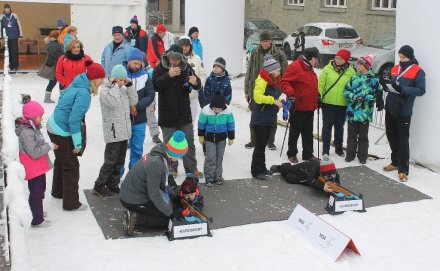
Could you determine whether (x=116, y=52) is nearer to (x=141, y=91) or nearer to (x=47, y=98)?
(x=141, y=91)

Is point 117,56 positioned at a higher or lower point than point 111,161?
higher

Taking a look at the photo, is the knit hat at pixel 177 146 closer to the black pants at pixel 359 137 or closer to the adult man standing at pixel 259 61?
the adult man standing at pixel 259 61

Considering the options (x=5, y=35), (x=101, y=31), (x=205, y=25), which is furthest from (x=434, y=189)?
(x=5, y=35)

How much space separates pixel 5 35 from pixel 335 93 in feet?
35.7

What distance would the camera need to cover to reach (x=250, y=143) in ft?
30.9

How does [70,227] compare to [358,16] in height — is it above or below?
below

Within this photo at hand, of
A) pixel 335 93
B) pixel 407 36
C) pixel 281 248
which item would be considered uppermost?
pixel 407 36

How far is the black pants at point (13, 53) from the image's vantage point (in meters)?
16.2

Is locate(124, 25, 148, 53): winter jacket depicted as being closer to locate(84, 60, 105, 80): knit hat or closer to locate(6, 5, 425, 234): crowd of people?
locate(6, 5, 425, 234): crowd of people

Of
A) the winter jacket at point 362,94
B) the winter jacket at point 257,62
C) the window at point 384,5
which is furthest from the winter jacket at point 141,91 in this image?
the window at point 384,5

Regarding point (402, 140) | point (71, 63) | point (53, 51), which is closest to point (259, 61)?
point (402, 140)

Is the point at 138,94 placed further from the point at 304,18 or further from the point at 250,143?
the point at 304,18

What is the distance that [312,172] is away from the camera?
23.9 feet

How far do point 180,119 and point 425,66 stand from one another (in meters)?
3.61
